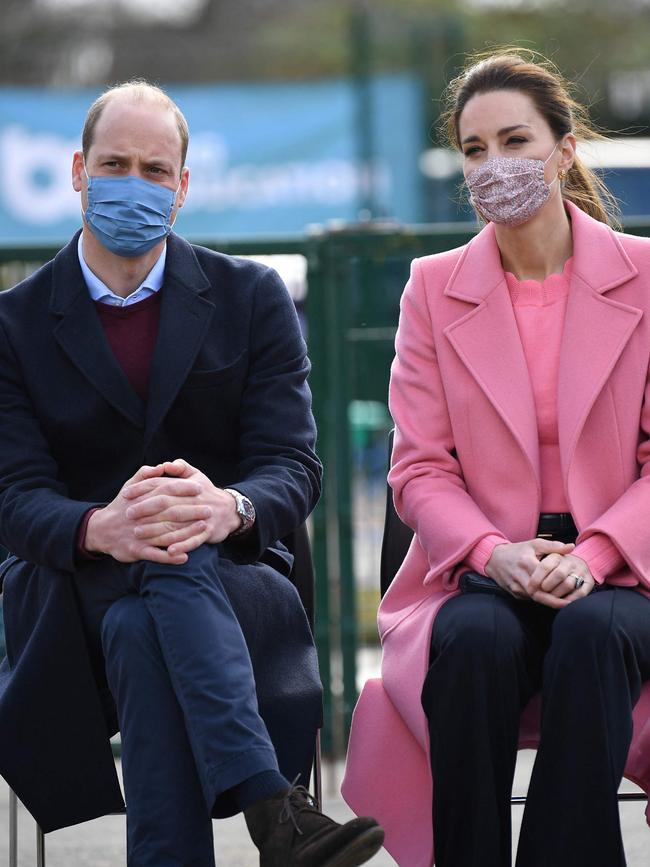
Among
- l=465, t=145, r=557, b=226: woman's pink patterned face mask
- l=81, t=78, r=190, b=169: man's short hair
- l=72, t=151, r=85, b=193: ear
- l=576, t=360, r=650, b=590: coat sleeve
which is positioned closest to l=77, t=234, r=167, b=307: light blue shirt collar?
l=72, t=151, r=85, b=193: ear

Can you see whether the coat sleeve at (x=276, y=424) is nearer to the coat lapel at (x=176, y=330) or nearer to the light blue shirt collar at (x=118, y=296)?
the coat lapel at (x=176, y=330)

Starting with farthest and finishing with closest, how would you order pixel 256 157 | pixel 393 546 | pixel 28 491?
pixel 256 157 < pixel 393 546 < pixel 28 491

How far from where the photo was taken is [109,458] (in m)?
3.95

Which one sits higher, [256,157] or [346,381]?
[256,157]

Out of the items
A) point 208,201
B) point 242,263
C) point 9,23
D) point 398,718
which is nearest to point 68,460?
point 242,263

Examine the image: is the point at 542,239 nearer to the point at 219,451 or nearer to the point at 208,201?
the point at 219,451

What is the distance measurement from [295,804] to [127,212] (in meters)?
1.57

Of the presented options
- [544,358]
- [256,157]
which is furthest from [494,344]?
[256,157]

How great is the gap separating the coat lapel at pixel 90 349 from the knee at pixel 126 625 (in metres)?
0.55

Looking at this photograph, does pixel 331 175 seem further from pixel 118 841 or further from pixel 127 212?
pixel 127 212

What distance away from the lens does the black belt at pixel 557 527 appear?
3.82 metres

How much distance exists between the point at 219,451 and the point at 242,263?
1.73ft

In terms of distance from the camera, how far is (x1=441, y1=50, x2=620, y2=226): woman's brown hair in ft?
13.3

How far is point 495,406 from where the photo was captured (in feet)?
12.6
